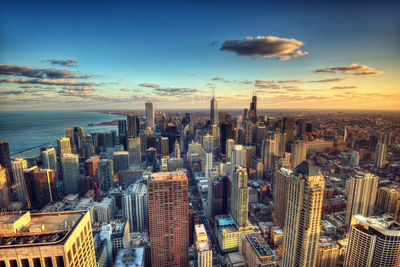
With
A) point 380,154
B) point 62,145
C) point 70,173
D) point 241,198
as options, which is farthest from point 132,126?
point 380,154

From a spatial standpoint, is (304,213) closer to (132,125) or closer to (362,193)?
(362,193)

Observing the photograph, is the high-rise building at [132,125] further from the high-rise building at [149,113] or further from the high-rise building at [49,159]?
the high-rise building at [49,159]

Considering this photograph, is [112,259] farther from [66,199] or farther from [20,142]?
[20,142]

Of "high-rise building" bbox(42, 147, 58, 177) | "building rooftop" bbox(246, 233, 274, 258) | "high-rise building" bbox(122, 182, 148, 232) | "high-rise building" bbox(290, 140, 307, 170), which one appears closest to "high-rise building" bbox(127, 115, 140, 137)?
"high-rise building" bbox(42, 147, 58, 177)

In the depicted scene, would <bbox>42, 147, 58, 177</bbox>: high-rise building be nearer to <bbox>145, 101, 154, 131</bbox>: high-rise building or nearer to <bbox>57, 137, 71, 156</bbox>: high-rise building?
<bbox>57, 137, 71, 156</bbox>: high-rise building

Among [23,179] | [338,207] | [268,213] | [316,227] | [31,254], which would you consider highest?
[31,254]

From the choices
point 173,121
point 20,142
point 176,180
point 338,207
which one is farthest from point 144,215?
point 173,121
